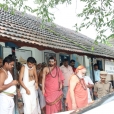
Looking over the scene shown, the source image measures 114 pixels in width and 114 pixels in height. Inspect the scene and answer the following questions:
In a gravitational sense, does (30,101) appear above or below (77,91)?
below

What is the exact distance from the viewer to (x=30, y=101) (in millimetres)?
6023

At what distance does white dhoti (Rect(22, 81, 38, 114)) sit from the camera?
5.97m

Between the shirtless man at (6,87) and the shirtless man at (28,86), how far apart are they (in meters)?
0.71

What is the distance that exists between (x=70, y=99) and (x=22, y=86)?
1199 millimetres

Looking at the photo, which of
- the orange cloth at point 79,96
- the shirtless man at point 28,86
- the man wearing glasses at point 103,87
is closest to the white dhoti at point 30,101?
the shirtless man at point 28,86

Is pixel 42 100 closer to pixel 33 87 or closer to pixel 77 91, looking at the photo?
pixel 33 87

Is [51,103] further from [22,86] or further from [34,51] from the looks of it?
[34,51]

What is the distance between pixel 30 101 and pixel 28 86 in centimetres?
37

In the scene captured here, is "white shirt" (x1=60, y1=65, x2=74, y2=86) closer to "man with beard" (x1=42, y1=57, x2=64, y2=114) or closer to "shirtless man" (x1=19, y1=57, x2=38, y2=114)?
"man with beard" (x1=42, y1=57, x2=64, y2=114)

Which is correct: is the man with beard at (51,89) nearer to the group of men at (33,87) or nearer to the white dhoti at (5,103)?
the group of men at (33,87)

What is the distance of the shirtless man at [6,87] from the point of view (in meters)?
5.12

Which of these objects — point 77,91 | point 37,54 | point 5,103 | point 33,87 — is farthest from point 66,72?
point 5,103

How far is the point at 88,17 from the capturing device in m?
7.69

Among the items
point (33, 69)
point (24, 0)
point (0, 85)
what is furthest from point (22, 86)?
point (24, 0)
